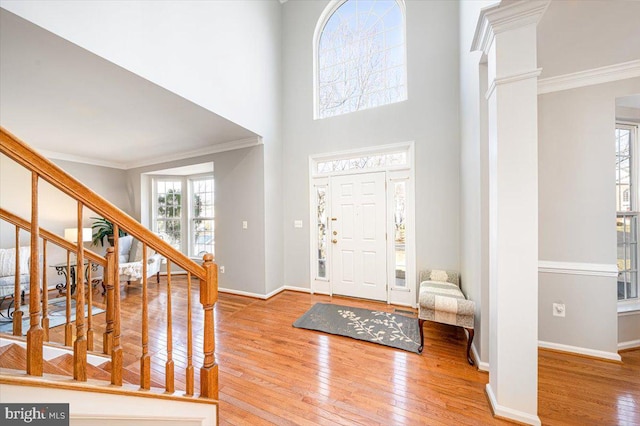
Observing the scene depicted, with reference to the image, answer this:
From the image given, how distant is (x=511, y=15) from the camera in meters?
1.42

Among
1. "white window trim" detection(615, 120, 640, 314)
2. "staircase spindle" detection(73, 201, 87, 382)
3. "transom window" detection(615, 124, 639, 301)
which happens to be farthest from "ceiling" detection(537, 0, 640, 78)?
"staircase spindle" detection(73, 201, 87, 382)

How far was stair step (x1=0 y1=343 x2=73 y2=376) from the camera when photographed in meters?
1.14

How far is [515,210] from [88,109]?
13.6ft

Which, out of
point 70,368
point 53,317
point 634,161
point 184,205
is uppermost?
point 634,161

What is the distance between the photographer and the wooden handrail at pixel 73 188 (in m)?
0.82

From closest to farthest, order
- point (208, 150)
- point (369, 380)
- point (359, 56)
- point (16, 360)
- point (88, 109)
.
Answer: point (16, 360)
point (369, 380)
point (88, 109)
point (359, 56)
point (208, 150)

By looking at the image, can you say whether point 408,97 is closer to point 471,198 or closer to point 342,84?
point 342,84

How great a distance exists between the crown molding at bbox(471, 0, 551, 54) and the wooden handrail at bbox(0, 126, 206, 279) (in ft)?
7.44

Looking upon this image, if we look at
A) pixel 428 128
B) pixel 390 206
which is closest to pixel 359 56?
pixel 428 128

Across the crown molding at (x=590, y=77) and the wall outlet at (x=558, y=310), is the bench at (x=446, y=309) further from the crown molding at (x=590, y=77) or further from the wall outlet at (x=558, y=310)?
the crown molding at (x=590, y=77)

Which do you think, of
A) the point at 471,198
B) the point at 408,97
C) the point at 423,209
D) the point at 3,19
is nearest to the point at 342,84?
the point at 408,97

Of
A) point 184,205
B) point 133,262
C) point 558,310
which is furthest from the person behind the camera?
point 184,205

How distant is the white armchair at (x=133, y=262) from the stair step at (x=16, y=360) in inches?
74.4

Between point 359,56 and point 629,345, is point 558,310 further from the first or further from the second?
point 359,56
